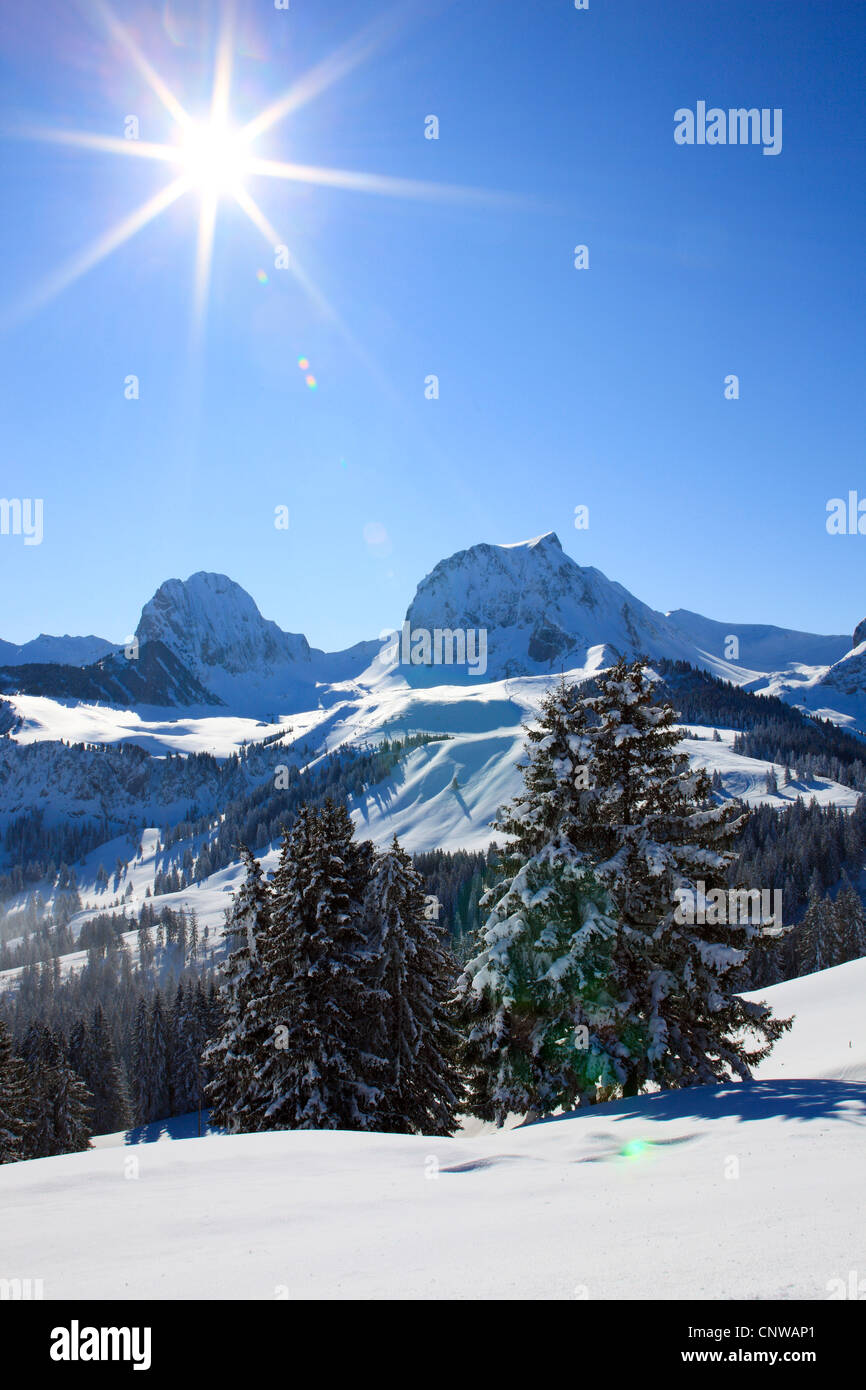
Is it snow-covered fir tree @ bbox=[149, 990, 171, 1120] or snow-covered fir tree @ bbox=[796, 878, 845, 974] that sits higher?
snow-covered fir tree @ bbox=[796, 878, 845, 974]

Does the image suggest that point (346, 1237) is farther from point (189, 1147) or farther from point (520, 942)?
point (520, 942)

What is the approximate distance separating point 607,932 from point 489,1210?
9.30 m

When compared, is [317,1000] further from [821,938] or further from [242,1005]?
[821,938]

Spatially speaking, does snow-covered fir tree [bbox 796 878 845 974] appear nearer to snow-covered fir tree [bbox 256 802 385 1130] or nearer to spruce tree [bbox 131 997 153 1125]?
snow-covered fir tree [bbox 256 802 385 1130]

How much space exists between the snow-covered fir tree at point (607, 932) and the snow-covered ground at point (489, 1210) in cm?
285

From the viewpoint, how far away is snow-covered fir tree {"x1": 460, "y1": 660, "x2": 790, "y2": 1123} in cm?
1641

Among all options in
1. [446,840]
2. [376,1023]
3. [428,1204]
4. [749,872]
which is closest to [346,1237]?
[428,1204]

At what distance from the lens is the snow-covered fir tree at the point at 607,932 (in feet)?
53.8

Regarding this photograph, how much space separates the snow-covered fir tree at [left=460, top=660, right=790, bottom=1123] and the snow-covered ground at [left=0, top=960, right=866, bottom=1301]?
2850 mm

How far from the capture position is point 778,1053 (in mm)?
21844

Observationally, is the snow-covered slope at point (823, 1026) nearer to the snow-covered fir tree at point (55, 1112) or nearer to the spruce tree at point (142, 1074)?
the snow-covered fir tree at point (55, 1112)

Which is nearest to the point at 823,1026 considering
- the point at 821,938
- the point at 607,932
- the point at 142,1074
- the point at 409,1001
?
the point at 607,932

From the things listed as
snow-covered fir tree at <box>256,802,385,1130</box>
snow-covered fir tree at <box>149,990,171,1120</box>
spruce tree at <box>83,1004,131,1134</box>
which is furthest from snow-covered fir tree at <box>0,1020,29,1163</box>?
spruce tree at <box>83,1004,131,1134</box>
